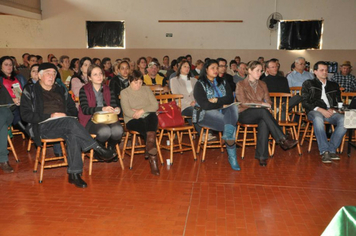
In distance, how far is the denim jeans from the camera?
3.66m

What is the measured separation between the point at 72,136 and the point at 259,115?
2.25 meters

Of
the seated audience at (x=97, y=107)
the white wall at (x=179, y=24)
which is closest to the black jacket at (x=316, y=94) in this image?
the seated audience at (x=97, y=107)

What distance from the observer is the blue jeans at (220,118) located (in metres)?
4.23

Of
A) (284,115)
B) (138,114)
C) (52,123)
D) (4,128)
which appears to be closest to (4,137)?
(4,128)

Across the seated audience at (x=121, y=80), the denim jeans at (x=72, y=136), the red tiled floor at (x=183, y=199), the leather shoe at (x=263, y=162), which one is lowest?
the red tiled floor at (x=183, y=199)

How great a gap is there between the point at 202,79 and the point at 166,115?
27.2 inches

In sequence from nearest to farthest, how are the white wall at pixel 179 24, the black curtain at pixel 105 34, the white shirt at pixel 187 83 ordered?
1. the white shirt at pixel 187 83
2. the white wall at pixel 179 24
3. the black curtain at pixel 105 34

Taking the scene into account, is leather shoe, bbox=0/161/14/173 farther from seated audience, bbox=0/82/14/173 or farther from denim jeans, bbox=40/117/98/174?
denim jeans, bbox=40/117/98/174

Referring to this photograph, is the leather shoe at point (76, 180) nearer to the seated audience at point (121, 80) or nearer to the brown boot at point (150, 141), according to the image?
the brown boot at point (150, 141)

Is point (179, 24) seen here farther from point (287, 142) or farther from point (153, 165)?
point (153, 165)

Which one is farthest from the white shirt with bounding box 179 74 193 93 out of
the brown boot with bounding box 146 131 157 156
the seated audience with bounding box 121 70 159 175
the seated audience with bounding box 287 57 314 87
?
the seated audience with bounding box 287 57 314 87

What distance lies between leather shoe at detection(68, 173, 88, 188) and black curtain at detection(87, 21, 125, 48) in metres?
8.44

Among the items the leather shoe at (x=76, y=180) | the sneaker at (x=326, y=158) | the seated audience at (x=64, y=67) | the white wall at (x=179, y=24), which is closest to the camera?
the leather shoe at (x=76, y=180)

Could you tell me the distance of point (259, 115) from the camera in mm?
4348
